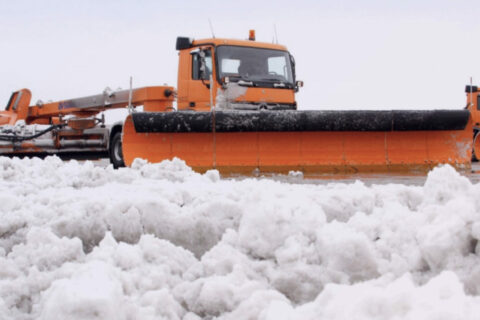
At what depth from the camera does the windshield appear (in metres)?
9.84

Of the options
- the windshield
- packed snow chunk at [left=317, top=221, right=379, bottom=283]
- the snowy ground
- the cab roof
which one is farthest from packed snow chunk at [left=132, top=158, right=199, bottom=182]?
the cab roof

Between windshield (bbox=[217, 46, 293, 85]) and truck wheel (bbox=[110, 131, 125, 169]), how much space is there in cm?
268

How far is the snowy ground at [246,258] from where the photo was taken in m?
1.63

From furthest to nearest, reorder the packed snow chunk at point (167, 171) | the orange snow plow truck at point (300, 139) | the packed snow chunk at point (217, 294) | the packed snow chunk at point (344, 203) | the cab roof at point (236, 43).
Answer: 1. the cab roof at point (236, 43)
2. the orange snow plow truck at point (300, 139)
3. the packed snow chunk at point (167, 171)
4. the packed snow chunk at point (344, 203)
5. the packed snow chunk at point (217, 294)

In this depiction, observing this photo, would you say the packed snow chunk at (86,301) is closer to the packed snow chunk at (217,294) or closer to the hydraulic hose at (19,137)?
the packed snow chunk at (217,294)

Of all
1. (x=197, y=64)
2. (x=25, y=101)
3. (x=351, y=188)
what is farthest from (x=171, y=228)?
(x=25, y=101)

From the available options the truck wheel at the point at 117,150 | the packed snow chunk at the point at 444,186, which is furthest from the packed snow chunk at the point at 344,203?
the truck wheel at the point at 117,150

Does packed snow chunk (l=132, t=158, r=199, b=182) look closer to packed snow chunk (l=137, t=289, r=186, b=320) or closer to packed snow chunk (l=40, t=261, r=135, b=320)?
packed snow chunk (l=137, t=289, r=186, b=320)

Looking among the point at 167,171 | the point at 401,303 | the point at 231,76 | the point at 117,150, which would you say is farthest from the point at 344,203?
the point at 117,150

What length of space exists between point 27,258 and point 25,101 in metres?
15.4

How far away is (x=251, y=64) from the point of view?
1002cm

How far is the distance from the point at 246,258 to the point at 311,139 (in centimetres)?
641

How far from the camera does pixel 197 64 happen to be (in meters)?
9.87

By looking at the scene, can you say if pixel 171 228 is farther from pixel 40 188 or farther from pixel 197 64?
pixel 197 64
